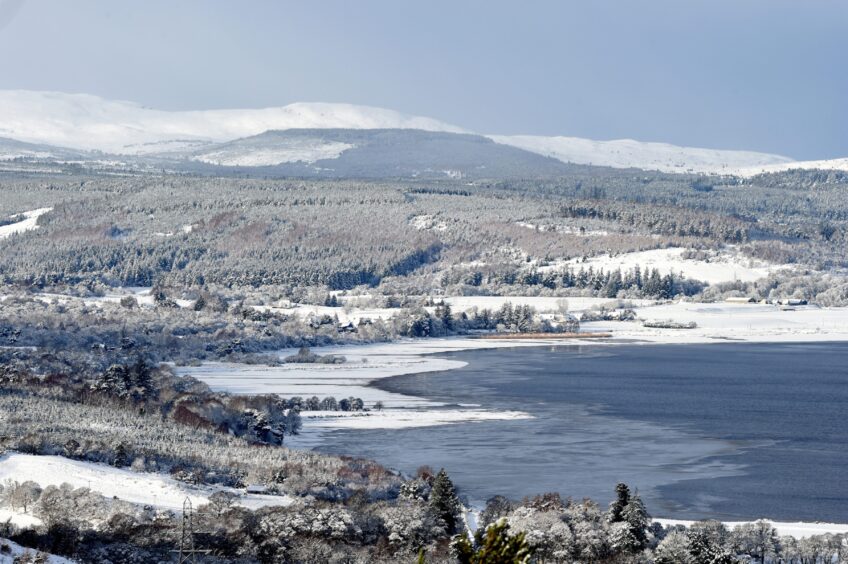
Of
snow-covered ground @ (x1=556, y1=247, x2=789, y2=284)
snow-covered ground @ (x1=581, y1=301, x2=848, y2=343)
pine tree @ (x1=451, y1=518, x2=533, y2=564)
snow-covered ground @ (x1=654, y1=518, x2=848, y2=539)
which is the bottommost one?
snow-covered ground @ (x1=581, y1=301, x2=848, y2=343)

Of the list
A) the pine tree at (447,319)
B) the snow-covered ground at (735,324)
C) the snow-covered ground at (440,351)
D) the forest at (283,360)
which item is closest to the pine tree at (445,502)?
the forest at (283,360)

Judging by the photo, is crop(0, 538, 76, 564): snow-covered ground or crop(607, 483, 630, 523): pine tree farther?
crop(607, 483, 630, 523): pine tree

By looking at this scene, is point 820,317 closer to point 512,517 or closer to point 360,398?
point 360,398

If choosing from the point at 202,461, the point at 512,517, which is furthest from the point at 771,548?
the point at 202,461

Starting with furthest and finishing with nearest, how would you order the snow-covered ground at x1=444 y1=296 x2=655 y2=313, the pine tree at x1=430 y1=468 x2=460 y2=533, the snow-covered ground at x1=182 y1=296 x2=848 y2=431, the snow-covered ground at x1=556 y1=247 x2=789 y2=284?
the snow-covered ground at x1=556 y1=247 x2=789 y2=284, the snow-covered ground at x1=444 y1=296 x2=655 y2=313, the snow-covered ground at x1=182 y1=296 x2=848 y2=431, the pine tree at x1=430 y1=468 x2=460 y2=533

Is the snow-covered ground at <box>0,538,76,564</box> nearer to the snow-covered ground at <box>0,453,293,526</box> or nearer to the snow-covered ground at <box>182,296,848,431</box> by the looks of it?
the snow-covered ground at <box>0,453,293,526</box>

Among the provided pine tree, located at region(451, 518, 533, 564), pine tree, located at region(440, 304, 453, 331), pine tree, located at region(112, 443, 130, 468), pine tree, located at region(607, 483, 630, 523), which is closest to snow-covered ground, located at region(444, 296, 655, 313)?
pine tree, located at region(440, 304, 453, 331)

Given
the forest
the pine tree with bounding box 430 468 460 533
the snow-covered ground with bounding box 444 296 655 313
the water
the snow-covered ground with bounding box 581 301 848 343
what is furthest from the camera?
the snow-covered ground with bounding box 444 296 655 313

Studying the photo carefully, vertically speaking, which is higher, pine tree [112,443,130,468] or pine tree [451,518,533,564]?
pine tree [451,518,533,564]
